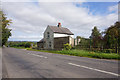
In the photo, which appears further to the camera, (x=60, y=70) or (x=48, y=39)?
(x=48, y=39)

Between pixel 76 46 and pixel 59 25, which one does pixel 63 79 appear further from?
pixel 59 25

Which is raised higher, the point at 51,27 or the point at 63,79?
the point at 51,27

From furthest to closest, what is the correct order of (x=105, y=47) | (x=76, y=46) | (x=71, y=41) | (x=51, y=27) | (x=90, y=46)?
(x=51, y=27)
(x=71, y=41)
(x=76, y=46)
(x=90, y=46)
(x=105, y=47)

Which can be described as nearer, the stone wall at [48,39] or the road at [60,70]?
the road at [60,70]

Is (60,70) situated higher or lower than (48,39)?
lower

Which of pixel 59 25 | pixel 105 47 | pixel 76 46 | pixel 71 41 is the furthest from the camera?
pixel 59 25

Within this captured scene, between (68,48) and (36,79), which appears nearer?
(36,79)

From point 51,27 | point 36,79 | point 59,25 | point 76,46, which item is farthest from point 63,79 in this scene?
point 59,25

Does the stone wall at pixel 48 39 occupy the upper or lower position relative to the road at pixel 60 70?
upper

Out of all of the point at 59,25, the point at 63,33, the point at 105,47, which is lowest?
the point at 105,47

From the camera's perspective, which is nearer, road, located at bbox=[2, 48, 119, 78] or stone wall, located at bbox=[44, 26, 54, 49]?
road, located at bbox=[2, 48, 119, 78]

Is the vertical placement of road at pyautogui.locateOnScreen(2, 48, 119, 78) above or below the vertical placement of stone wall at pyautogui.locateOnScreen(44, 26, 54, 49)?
below

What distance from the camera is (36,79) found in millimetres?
4000

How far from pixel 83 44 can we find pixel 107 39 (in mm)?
3878
